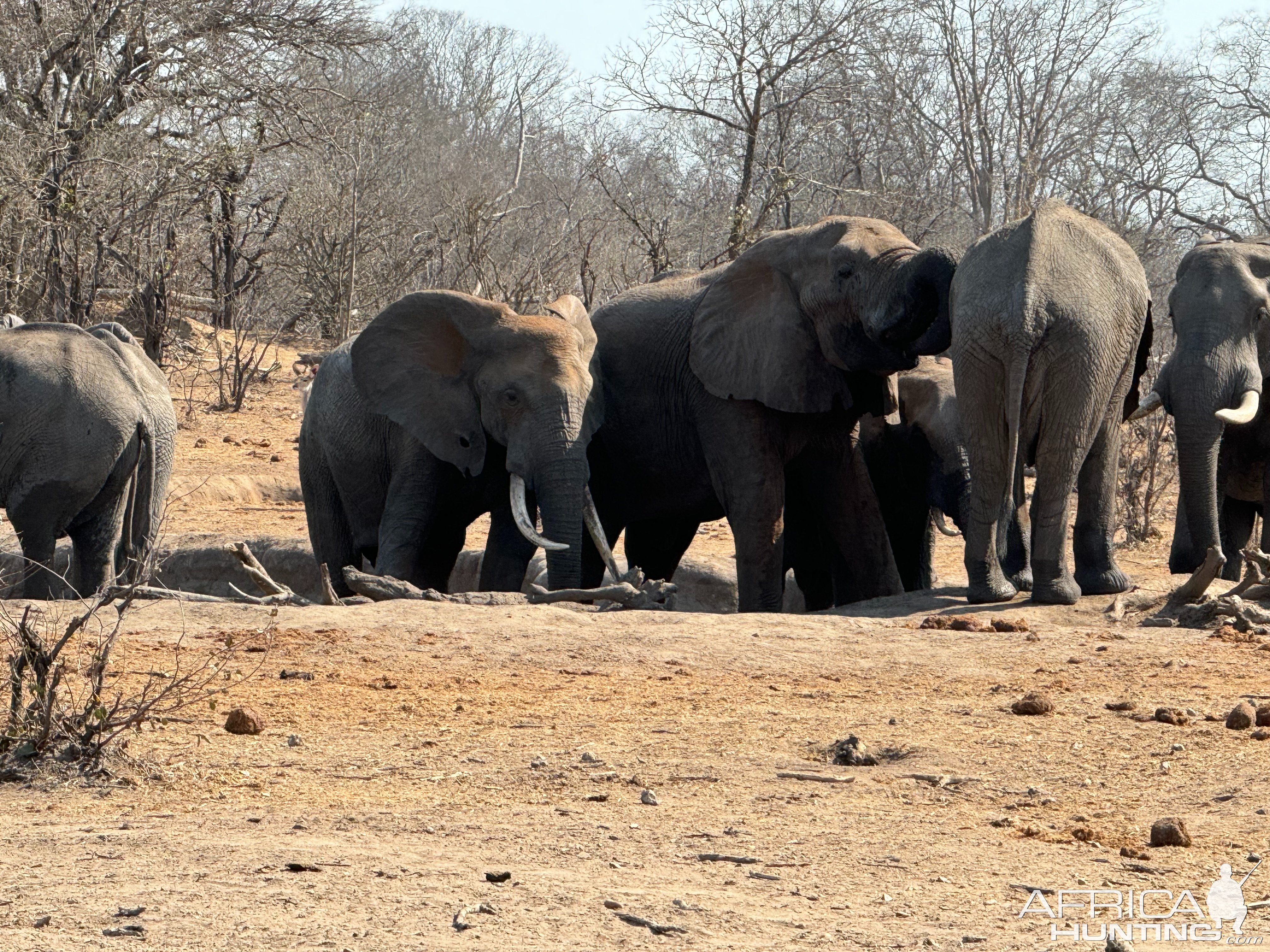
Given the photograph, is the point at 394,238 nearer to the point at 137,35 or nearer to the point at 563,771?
the point at 137,35

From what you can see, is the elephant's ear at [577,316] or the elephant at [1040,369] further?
the elephant's ear at [577,316]

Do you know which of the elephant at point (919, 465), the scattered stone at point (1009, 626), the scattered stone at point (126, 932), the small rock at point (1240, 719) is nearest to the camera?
the scattered stone at point (126, 932)

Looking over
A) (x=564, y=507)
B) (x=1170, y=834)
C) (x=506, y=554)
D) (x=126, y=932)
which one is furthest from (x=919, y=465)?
(x=126, y=932)

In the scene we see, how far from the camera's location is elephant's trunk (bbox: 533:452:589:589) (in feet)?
27.1

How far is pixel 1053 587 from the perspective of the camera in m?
7.72

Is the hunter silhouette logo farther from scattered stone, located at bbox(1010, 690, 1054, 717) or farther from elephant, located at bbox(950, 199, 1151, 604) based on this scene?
elephant, located at bbox(950, 199, 1151, 604)

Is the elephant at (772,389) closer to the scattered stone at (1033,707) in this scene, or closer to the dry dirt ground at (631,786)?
the dry dirt ground at (631,786)

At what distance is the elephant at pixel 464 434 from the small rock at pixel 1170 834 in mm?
4350

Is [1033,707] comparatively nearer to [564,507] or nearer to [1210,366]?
[564,507]

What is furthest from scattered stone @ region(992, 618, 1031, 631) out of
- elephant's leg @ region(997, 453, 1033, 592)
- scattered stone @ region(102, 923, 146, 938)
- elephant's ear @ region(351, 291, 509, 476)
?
scattered stone @ region(102, 923, 146, 938)

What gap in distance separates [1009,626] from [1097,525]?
1156 millimetres

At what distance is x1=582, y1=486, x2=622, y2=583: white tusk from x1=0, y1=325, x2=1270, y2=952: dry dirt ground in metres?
1.08

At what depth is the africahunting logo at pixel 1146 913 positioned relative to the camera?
11.3 ft

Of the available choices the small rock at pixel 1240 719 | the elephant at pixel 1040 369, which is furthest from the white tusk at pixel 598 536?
the small rock at pixel 1240 719
